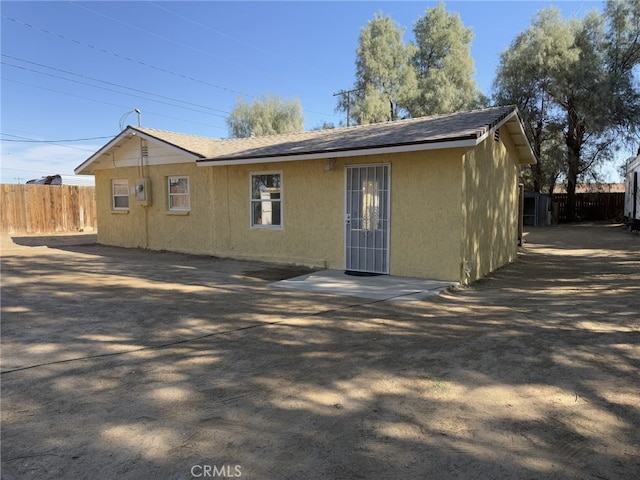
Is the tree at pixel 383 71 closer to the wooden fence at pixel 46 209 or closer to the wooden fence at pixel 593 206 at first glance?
the wooden fence at pixel 593 206

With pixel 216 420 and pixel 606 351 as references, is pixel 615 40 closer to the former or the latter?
pixel 606 351

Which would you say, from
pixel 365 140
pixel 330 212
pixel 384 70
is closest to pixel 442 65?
pixel 384 70

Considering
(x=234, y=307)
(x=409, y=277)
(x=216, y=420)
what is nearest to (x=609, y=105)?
(x=409, y=277)

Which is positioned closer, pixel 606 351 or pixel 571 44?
pixel 606 351

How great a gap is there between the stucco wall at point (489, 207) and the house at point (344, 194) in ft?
0.09

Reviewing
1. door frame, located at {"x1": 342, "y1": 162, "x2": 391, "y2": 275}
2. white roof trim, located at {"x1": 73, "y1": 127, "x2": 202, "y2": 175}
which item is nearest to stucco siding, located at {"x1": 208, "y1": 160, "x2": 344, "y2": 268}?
door frame, located at {"x1": 342, "y1": 162, "x2": 391, "y2": 275}

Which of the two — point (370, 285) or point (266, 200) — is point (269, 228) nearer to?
point (266, 200)

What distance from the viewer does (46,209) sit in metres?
21.5

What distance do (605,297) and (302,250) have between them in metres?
6.36

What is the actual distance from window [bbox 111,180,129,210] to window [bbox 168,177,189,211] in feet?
7.80

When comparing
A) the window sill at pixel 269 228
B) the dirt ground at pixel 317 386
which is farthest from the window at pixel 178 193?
the dirt ground at pixel 317 386

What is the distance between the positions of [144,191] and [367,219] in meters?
7.97

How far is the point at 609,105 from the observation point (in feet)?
85.9

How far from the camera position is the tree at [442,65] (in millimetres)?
32406
